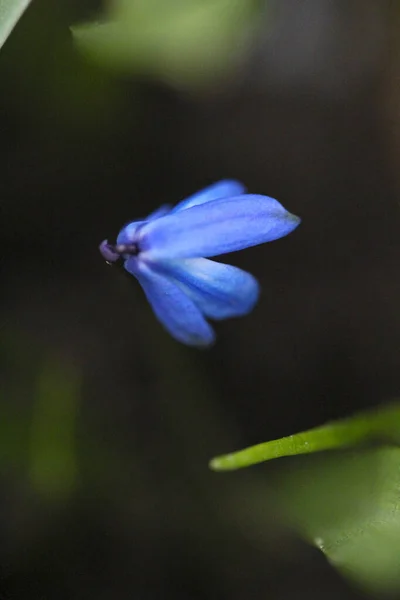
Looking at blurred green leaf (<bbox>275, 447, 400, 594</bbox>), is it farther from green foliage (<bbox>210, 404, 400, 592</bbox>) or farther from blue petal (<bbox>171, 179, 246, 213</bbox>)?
blue petal (<bbox>171, 179, 246, 213</bbox>)

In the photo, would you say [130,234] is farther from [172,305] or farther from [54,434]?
[54,434]

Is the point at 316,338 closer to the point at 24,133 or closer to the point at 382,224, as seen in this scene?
the point at 382,224

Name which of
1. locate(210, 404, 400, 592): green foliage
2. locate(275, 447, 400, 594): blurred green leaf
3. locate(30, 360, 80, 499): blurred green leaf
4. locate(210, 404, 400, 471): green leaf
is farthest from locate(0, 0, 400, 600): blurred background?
locate(210, 404, 400, 471): green leaf

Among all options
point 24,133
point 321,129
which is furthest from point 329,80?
point 24,133

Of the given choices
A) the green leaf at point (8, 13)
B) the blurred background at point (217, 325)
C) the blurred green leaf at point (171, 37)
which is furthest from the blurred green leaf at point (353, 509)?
the blurred green leaf at point (171, 37)

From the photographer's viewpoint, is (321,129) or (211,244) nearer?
(211,244)

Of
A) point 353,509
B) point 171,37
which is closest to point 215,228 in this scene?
point 353,509
